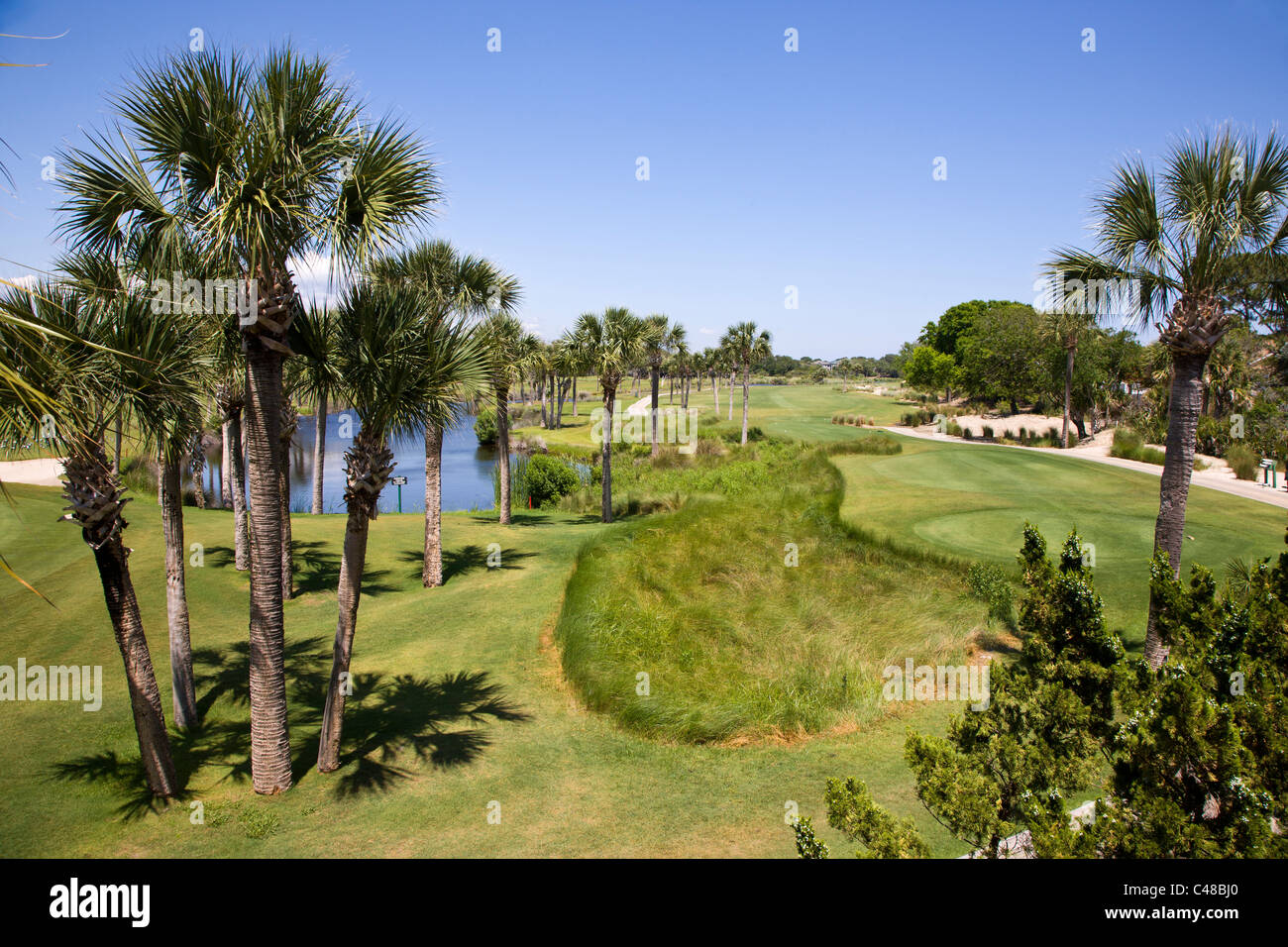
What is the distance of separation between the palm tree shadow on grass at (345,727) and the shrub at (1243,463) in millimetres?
33788

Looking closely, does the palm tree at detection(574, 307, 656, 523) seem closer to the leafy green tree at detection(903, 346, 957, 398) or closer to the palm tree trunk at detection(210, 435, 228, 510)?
the palm tree trunk at detection(210, 435, 228, 510)

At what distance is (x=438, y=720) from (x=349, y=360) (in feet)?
21.0

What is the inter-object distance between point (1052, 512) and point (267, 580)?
78.0 ft

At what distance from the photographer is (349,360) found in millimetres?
10289

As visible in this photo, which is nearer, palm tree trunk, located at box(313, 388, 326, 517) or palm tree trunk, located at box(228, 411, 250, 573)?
palm tree trunk, located at box(228, 411, 250, 573)

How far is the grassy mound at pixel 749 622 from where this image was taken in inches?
489

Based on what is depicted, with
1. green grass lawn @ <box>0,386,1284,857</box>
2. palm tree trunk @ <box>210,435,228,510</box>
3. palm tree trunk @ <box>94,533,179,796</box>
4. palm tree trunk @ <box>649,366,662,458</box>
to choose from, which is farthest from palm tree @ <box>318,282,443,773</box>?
palm tree trunk @ <box>649,366,662,458</box>

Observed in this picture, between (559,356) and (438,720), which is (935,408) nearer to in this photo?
(559,356)

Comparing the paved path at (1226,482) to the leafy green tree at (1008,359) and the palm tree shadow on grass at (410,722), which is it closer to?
the palm tree shadow on grass at (410,722)

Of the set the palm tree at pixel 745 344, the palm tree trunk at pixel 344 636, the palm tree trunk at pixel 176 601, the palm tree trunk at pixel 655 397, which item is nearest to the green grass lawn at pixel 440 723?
the palm tree trunk at pixel 344 636

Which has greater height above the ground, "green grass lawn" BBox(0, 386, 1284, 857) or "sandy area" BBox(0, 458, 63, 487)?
"sandy area" BBox(0, 458, 63, 487)

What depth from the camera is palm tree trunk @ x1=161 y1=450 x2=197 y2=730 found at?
11477 mm

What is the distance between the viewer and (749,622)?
637 inches

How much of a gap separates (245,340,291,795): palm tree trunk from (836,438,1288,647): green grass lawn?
15.5m
